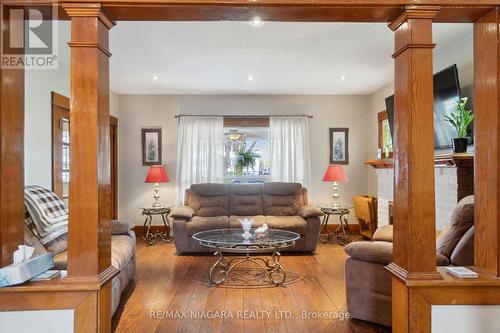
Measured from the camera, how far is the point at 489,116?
1744mm

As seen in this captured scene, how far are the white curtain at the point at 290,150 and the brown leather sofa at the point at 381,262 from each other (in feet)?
11.2

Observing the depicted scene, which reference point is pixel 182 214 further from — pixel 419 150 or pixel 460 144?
pixel 419 150

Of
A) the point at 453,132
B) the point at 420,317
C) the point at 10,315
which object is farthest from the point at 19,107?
the point at 453,132

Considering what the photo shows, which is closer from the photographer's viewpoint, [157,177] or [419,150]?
[419,150]

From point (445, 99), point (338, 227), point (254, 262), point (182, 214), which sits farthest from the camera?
point (338, 227)

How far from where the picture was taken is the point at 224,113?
20.2 ft

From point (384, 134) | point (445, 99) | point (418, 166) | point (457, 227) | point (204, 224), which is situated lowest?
point (204, 224)

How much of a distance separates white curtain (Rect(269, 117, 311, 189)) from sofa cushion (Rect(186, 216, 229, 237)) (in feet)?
5.37

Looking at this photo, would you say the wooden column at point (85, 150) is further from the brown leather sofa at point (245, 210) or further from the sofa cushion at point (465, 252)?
the brown leather sofa at point (245, 210)

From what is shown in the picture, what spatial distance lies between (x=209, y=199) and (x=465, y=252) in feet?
12.5

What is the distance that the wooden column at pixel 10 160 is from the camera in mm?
1681

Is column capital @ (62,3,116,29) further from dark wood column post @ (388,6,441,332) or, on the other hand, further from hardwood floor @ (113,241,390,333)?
hardwood floor @ (113,241,390,333)

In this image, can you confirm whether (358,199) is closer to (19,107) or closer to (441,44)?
(441,44)

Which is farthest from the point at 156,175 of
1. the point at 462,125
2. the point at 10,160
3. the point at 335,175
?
the point at 462,125
